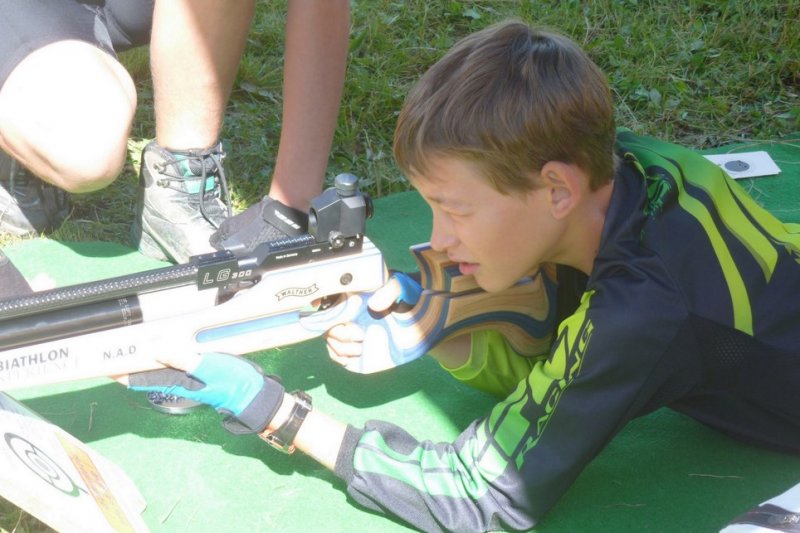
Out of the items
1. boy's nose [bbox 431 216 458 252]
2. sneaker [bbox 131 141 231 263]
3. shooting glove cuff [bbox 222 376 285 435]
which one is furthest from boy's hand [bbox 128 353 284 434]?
sneaker [bbox 131 141 231 263]

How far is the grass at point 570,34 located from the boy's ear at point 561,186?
179cm

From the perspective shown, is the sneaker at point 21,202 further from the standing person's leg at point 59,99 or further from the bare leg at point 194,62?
the bare leg at point 194,62

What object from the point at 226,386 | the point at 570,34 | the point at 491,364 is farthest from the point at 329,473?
the point at 570,34

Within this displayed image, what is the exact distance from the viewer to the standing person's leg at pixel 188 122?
3104 mm

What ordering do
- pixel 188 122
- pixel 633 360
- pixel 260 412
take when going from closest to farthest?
pixel 633 360 → pixel 260 412 → pixel 188 122

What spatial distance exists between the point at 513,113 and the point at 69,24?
1723 millimetres

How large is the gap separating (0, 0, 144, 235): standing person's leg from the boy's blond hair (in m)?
1.20

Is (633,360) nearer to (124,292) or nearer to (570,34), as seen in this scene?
(124,292)

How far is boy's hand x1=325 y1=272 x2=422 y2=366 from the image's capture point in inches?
101

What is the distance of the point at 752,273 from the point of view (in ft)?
7.75

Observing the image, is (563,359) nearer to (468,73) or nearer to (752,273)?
(752,273)

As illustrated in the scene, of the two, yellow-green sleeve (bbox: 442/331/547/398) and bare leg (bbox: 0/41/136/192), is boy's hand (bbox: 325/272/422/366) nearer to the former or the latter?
yellow-green sleeve (bbox: 442/331/547/398)

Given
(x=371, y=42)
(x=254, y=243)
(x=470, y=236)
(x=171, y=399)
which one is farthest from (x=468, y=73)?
(x=371, y=42)

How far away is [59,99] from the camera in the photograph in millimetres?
3014
